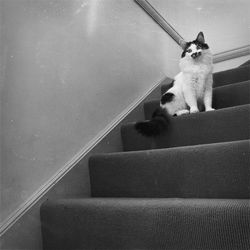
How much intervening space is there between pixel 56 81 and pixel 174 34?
1.60 metres

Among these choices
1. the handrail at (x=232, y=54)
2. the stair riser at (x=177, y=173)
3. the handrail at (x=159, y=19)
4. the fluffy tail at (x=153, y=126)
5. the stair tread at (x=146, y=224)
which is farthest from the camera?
the handrail at (x=232, y=54)

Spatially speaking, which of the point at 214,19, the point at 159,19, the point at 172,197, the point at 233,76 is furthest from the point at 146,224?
the point at 214,19

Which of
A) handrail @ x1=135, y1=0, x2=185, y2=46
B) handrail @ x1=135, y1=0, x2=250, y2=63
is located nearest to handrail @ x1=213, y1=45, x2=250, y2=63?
handrail @ x1=135, y1=0, x2=250, y2=63

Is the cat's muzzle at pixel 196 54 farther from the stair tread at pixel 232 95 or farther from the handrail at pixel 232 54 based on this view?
the handrail at pixel 232 54

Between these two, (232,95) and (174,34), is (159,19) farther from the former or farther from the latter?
(232,95)

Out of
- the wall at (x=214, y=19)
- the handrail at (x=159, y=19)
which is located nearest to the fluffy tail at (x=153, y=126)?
the handrail at (x=159, y=19)

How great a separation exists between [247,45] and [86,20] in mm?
1623

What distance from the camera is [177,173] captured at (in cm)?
128

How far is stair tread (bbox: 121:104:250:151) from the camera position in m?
1.42

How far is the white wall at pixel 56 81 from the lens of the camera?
135cm

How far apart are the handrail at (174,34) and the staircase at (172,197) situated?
111 cm

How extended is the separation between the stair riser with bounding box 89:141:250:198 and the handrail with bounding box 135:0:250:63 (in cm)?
135

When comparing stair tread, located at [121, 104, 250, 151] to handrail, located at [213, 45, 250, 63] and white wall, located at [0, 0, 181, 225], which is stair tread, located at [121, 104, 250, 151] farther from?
handrail, located at [213, 45, 250, 63]

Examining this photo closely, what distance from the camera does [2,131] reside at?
129 cm
